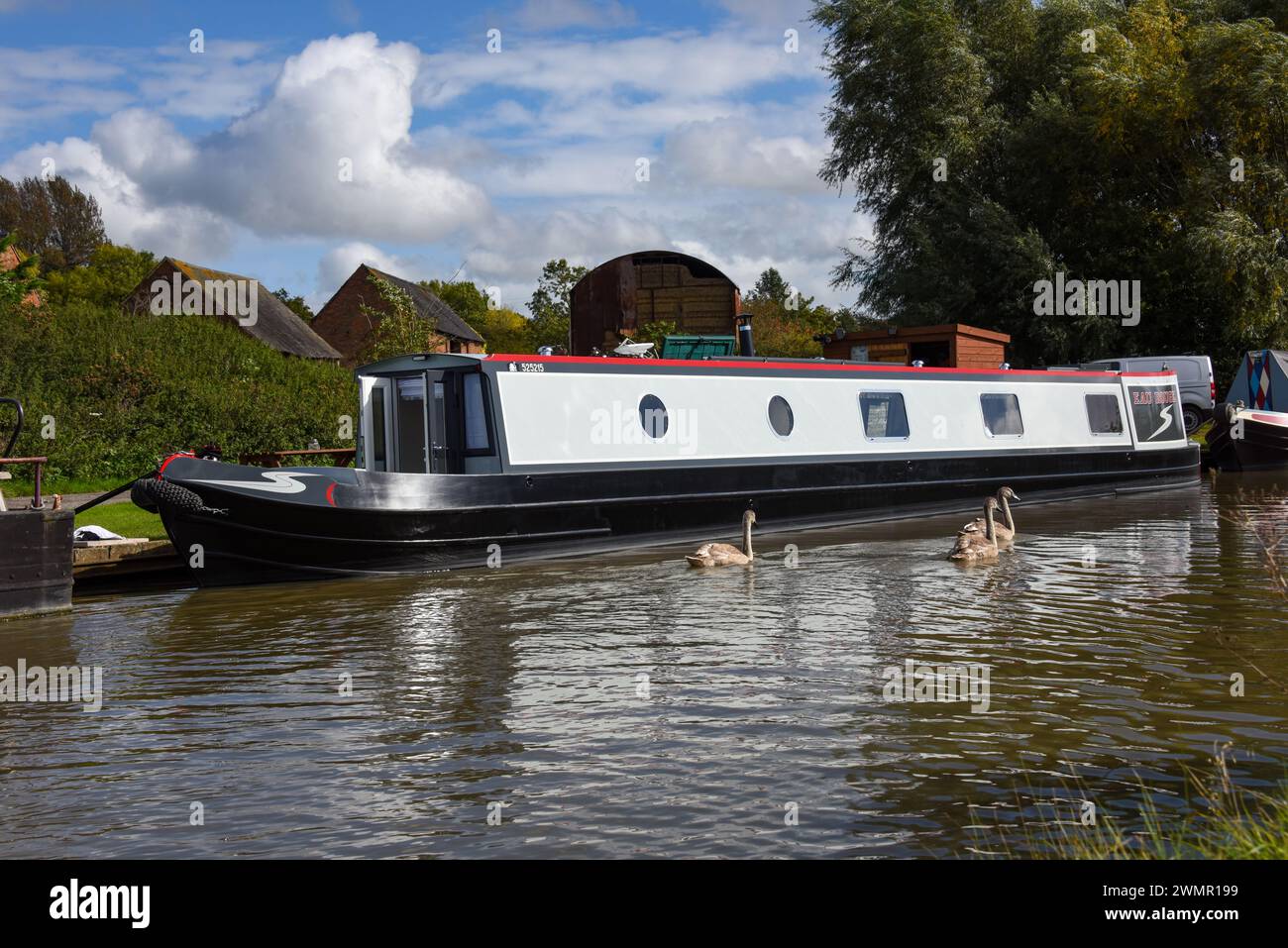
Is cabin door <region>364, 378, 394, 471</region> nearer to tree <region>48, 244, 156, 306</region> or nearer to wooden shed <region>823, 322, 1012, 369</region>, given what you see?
wooden shed <region>823, 322, 1012, 369</region>

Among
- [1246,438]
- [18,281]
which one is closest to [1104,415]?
[1246,438]

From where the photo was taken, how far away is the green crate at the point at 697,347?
1678cm

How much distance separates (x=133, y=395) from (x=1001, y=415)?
1518cm

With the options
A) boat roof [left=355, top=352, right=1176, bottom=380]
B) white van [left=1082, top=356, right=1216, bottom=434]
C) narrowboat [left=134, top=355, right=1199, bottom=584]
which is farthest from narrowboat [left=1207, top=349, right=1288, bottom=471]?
boat roof [left=355, top=352, right=1176, bottom=380]

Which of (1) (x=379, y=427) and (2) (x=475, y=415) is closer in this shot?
(2) (x=475, y=415)

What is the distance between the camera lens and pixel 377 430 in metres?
14.7

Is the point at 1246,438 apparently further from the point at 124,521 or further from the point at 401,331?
the point at 124,521

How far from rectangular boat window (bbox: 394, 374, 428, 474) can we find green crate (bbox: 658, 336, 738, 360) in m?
3.71

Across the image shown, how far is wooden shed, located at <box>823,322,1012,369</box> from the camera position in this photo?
2206 centimetres

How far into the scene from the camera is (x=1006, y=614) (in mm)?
9555
